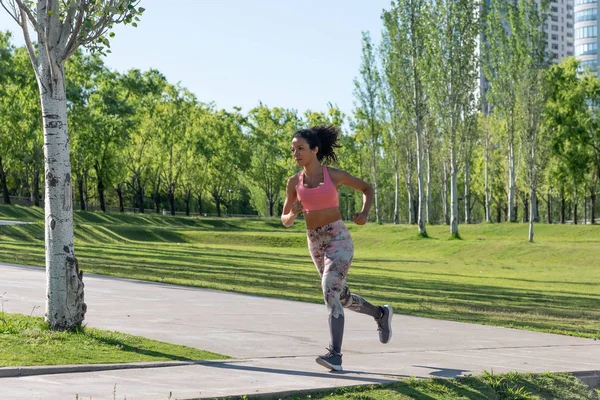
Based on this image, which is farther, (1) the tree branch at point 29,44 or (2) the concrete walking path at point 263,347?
(1) the tree branch at point 29,44

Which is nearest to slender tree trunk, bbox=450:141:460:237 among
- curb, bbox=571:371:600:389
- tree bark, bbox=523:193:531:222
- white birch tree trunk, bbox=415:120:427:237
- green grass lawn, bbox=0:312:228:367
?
white birch tree trunk, bbox=415:120:427:237

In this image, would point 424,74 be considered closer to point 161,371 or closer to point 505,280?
Result: point 505,280

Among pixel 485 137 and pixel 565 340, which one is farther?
pixel 485 137

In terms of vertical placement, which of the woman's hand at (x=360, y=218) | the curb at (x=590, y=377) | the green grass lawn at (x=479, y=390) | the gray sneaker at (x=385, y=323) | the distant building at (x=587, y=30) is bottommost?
the curb at (x=590, y=377)

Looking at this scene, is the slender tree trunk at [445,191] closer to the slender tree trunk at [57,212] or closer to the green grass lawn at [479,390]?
the slender tree trunk at [57,212]

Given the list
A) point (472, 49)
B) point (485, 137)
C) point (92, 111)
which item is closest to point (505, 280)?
point (472, 49)

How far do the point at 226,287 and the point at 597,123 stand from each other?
57387 mm

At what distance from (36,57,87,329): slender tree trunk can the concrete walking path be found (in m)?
0.90

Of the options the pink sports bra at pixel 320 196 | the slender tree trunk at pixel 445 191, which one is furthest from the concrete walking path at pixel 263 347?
the slender tree trunk at pixel 445 191

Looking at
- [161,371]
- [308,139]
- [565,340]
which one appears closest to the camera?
[161,371]

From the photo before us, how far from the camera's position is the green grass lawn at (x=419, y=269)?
1820cm

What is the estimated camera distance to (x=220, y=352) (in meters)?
9.41

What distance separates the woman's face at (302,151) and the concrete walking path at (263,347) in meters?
1.88

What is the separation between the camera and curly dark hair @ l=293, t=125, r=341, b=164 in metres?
9.05
